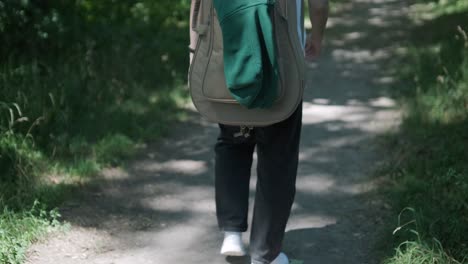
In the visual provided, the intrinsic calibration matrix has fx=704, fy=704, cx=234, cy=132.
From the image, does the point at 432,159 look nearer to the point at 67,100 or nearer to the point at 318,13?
the point at 318,13

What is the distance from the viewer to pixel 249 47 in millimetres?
2988

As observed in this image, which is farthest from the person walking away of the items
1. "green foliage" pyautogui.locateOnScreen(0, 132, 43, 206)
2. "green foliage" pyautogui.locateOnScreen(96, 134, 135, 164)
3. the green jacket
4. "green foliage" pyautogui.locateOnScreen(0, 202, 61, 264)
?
"green foliage" pyautogui.locateOnScreen(96, 134, 135, 164)

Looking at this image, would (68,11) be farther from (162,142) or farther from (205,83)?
(205,83)

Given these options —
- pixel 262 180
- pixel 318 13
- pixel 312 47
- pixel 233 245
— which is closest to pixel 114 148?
pixel 233 245

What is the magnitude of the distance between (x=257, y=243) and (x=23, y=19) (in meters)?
4.31

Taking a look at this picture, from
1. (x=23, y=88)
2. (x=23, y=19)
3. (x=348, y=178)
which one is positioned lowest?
(x=348, y=178)

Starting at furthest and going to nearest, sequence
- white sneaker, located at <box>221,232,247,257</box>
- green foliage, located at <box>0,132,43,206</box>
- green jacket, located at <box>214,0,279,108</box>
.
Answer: green foliage, located at <box>0,132,43,206</box>, white sneaker, located at <box>221,232,247,257</box>, green jacket, located at <box>214,0,279,108</box>

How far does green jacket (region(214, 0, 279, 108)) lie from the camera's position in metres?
2.98

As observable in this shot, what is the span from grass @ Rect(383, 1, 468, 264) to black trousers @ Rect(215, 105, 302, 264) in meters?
Result: 0.63

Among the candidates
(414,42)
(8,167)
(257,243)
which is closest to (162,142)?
(8,167)

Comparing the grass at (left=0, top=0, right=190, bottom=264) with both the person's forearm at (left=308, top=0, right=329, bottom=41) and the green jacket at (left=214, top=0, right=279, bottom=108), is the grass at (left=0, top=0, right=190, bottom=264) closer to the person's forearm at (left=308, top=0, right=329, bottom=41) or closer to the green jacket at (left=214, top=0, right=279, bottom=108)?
the green jacket at (left=214, top=0, right=279, bottom=108)

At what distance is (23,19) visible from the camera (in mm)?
6879

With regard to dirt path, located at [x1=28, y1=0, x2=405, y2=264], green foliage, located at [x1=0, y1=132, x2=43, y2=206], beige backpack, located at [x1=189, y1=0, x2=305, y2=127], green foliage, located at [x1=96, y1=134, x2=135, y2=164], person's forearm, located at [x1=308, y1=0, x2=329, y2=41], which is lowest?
dirt path, located at [x1=28, y1=0, x2=405, y2=264]

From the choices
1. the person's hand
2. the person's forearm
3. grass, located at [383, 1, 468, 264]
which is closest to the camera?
the person's forearm
